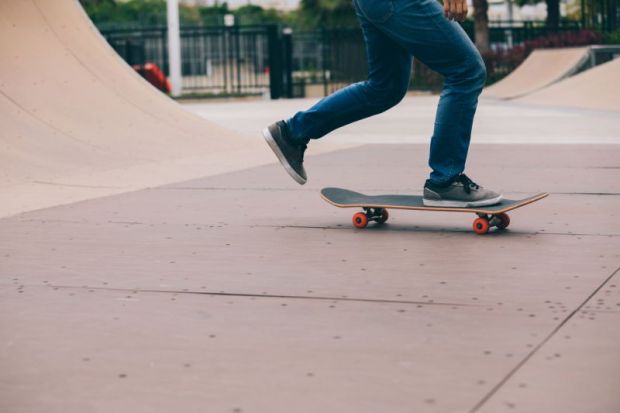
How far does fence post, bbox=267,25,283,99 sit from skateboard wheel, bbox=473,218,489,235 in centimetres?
2417

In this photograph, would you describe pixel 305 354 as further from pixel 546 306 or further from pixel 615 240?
pixel 615 240

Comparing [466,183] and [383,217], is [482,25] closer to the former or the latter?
[383,217]

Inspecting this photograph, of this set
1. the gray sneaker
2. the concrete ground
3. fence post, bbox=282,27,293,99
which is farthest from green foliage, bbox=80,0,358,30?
the gray sneaker

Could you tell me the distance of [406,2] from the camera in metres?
6.04

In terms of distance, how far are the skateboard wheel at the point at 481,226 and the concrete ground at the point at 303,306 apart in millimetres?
81

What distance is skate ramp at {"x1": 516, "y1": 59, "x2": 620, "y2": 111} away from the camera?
59.1ft

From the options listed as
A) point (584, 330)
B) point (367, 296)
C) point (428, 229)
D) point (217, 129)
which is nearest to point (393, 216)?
point (428, 229)

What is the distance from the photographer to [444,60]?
6.06 meters

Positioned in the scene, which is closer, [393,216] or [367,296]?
[367,296]

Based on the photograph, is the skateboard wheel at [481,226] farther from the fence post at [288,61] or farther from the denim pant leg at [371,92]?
the fence post at [288,61]

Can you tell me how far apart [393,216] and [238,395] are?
12.1 feet

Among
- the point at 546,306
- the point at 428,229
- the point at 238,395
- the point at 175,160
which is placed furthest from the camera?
the point at 175,160

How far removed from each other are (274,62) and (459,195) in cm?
2445

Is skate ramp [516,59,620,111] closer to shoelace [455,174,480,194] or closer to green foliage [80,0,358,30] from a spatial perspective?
shoelace [455,174,480,194]
